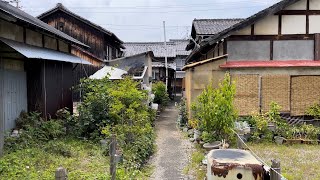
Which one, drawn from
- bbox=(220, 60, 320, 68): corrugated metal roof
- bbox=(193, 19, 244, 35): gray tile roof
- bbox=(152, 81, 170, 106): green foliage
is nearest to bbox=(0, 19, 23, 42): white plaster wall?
bbox=(220, 60, 320, 68): corrugated metal roof

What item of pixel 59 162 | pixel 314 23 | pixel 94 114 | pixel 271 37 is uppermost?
pixel 314 23

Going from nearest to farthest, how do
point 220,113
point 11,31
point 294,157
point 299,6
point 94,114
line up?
1. point 11,31
2. point 294,157
3. point 220,113
4. point 94,114
5. point 299,6

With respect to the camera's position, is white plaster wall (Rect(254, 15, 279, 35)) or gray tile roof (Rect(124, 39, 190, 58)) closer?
white plaster wall (Rect(254, 15, 279, 35))

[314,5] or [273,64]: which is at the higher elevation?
[314,5]

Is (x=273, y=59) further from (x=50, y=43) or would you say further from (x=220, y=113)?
(x=50, y=43)

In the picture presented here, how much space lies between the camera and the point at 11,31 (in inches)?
435

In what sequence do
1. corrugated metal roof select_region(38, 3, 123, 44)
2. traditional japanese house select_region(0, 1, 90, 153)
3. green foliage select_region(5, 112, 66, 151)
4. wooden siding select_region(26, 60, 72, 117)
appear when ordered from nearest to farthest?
1. green foliage select_region(5, 112, 66, 151)
2. traditional japanese house select_region(0, 1, 90, 153)
3. wooden siding select_region(26, 60, 72, 117)
4. corrugated metal roof select_region(38, 3, 123, 44)

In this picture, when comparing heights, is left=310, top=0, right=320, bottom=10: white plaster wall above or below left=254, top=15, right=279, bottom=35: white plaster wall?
above

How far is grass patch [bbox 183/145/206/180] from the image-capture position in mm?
9594

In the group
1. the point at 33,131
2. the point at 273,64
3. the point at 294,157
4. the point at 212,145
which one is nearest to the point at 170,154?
the point at 212,145

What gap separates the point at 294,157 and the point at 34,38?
10554mm

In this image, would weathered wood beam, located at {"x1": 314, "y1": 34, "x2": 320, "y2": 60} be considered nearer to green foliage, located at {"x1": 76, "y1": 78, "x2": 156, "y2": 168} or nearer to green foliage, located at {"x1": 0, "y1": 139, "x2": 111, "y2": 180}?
green foliage, located at {"x1": 76, "y1": 78, "x2": 156, "y2": 168}

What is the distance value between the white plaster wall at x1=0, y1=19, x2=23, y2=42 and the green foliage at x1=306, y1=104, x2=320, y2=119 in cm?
1193

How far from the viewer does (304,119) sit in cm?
1448
